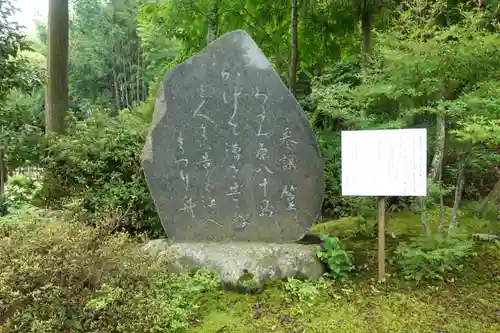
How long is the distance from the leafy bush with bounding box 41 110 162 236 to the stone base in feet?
5.25

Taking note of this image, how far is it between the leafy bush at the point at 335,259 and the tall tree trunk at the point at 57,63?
6126 mm

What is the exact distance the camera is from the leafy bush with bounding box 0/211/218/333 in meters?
3.11

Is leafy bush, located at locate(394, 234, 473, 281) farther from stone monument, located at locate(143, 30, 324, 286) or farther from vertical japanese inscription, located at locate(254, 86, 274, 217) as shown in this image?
vertical japanese inscription, located at locate(254, 86, 274, 217)

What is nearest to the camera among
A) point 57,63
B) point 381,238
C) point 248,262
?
point 381,238

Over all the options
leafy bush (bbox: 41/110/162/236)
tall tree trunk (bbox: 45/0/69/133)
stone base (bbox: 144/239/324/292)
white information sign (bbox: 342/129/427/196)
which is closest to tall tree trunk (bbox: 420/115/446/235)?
white information sign (bbox: 342/129/427/196)

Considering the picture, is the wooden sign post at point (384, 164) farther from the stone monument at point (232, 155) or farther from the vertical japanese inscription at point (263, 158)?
the vertical japanese inscription at point (263, 158)

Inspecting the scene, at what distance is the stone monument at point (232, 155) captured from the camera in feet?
15.9

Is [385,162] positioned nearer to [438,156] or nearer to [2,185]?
[438,156]

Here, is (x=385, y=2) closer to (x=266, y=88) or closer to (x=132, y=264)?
(x=266, y=88)

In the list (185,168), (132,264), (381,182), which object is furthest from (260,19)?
(132,264)

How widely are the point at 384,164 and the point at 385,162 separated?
21 millimetres

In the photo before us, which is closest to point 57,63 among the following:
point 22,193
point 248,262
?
point 22,193


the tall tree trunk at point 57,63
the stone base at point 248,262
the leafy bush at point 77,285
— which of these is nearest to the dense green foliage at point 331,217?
the leafy bush at point 77,285

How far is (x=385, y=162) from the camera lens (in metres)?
4.10
